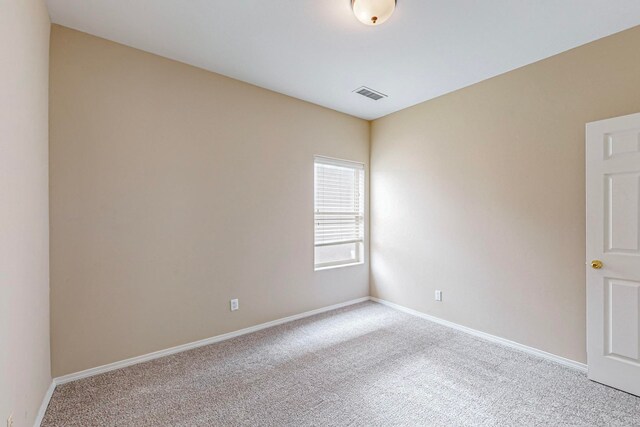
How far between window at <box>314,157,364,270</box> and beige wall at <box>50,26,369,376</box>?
0.71 ft

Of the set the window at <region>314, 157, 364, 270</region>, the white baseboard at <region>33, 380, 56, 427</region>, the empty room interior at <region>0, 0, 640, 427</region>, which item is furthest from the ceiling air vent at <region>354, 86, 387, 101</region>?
the white baseboard at <region>33, 380, 56, 427</region>

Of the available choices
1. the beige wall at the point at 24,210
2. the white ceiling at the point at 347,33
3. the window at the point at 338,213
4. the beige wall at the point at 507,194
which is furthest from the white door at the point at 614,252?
the beige wall at the point at 24,210

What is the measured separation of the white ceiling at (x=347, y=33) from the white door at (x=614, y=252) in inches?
33.2

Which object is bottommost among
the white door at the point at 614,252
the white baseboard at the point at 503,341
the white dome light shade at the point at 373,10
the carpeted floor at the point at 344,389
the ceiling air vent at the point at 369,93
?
the carpeted floor at the point at 344,389

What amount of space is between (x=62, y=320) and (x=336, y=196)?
313 cm

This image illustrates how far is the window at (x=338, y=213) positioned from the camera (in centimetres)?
395

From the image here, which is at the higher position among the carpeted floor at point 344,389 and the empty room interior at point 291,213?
the empty room interior at point 291,213

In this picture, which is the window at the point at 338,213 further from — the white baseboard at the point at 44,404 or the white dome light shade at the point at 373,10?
the white baseboard at the point at 44,404

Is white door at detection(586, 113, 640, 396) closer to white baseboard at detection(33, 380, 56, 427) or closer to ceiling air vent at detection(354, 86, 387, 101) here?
ceiling air vent at detection(354, 86, 387, 101)

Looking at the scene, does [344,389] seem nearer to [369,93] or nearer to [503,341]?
[503,341]

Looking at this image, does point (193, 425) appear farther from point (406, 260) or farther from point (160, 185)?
point (406, 260)

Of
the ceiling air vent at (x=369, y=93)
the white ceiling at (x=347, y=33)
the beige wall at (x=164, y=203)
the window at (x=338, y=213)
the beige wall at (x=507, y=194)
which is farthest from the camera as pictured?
the window at (x=338, y=213)

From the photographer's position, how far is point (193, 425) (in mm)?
1835

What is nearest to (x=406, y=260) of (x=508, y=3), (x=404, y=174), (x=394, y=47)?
(x=404, y=174)
